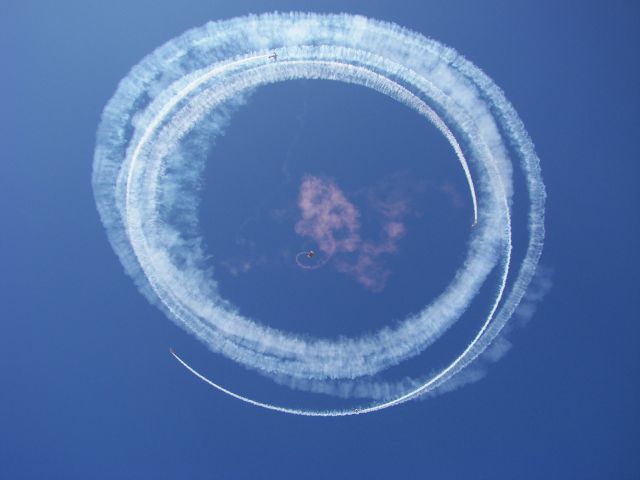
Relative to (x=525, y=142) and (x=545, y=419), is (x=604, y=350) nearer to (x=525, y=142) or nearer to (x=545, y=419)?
Answer: (x=545, y=419)

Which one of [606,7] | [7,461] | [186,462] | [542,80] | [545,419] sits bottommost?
[7,461]

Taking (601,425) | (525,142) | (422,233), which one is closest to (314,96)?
(422,233)

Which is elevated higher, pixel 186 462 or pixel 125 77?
pixel 125 77

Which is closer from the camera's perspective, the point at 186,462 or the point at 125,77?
the point at 125,77

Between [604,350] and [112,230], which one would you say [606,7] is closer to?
[604,350]

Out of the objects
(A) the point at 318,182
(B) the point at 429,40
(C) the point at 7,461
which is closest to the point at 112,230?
(A) the point at 318,182

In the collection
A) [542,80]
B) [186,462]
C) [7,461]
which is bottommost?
[7,461]
